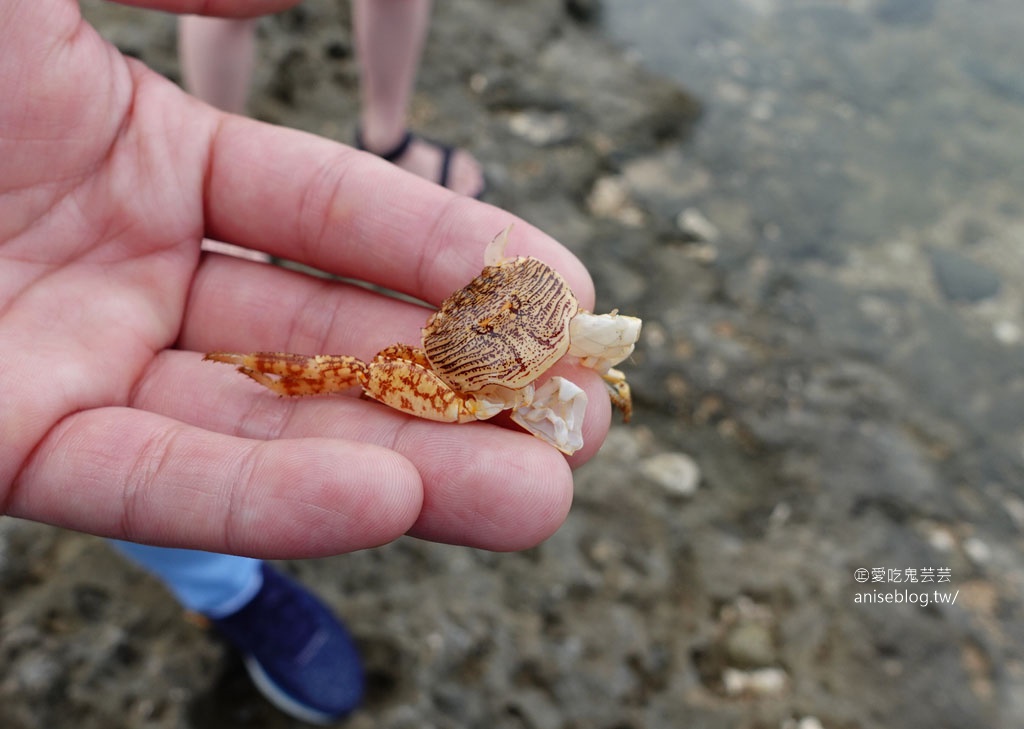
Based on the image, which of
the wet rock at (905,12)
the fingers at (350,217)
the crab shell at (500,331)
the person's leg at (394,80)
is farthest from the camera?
the wet rock at (905,12)

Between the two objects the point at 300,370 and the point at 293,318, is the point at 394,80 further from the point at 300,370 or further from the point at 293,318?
the point at 300,370

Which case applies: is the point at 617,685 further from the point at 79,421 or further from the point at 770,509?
the point at 79,421

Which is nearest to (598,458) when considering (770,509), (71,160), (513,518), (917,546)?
(770,509)

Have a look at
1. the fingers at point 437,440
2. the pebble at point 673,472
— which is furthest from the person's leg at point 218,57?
the pebble at point 673,472

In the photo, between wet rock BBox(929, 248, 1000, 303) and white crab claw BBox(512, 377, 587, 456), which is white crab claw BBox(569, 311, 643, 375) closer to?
white crab claw BBox(512, 377, 587, 456)

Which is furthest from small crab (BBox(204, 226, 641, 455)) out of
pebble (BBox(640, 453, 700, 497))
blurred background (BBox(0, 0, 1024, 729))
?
pebble (BBox(640, 453, 700, 497))

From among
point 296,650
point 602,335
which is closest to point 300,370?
point 602,335

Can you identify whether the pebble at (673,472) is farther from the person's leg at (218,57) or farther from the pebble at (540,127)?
the person's leg at (218,57)
